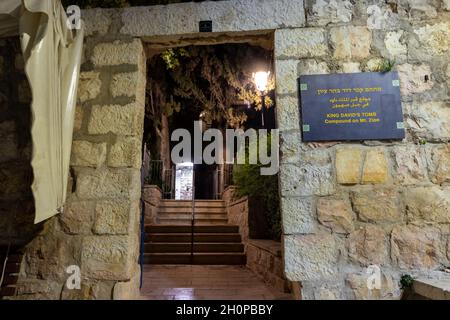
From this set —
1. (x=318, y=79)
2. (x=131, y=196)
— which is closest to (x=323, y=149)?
(x=318, y=79)

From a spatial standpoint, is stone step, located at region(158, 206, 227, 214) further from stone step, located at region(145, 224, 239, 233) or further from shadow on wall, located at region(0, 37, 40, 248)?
shadow on wall, located at region(0, 37, 40, 248)

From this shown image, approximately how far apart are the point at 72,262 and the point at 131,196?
58cm

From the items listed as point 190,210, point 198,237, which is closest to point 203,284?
point 198,237

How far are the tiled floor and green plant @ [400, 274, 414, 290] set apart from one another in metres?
0.93

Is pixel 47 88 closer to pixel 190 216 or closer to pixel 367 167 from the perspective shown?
pixel 367 167

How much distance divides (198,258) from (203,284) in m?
1.61

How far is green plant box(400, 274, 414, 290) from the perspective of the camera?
1886 millimetres

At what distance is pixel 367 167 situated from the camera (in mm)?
2070

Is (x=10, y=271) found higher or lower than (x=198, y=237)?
higher

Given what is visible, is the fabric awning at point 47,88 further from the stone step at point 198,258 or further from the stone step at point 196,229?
the stone step at point 196,229

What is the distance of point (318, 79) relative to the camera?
2.20 metres

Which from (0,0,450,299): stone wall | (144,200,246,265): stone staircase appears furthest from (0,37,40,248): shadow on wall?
(144,200,246,265): stone staircase

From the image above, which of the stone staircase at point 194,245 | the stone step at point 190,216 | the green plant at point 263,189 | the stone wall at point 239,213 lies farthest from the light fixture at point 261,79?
the stone step at point 190,216

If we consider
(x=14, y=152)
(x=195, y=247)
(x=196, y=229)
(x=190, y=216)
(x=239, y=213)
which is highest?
(x=14, y=152)
